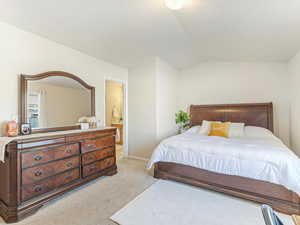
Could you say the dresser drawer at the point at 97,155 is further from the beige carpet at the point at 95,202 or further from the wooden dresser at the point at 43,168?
the beige carpet at the point at 95,202

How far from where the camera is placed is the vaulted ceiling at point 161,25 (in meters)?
1.88

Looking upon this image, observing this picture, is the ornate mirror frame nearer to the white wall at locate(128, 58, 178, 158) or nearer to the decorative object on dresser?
the decorative object on dresser

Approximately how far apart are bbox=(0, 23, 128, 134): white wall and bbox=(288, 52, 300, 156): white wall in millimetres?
4189

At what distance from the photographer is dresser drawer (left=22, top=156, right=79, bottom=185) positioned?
181 cm

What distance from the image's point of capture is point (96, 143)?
267 cm

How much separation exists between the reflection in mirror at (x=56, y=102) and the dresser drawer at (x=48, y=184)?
87 cm

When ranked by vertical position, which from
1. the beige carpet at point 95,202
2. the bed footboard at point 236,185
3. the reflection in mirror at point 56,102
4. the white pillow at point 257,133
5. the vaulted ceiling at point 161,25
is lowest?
the beige carpet at point 95,202

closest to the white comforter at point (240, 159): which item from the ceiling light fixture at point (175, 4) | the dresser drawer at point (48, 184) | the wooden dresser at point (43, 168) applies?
the wooden dresser at point (43, 168)

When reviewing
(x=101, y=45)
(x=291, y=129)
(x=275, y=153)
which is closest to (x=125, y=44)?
(x=101, y=45)

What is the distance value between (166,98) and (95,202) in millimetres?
2931

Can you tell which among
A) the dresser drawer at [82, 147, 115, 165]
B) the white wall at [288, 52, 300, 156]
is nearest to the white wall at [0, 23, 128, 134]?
the dresser drawer at [82, 147, 115, 165]

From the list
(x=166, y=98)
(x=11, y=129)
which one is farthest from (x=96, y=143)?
(x=166, y=98)

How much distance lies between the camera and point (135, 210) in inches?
75.3

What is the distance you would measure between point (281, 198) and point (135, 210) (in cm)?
185
